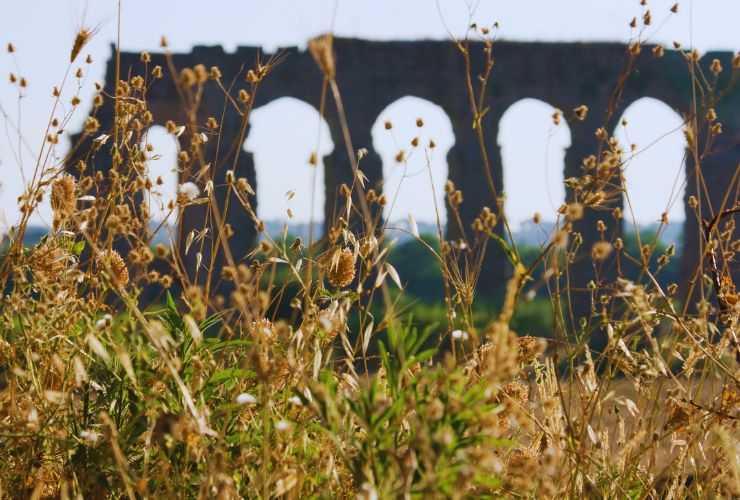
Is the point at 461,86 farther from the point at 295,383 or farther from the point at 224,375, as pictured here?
the point at 224,375

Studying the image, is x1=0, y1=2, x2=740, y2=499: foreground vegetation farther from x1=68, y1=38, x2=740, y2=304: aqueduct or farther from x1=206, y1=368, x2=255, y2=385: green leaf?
x1=68, y1=38, x2=740, y2=304: aqueduct

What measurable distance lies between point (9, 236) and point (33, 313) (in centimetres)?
38

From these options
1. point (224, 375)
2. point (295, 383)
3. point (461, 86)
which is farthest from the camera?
point (461, 86)

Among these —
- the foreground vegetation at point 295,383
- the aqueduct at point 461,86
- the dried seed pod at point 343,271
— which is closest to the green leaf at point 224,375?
the foreground vegetation at point 295,383

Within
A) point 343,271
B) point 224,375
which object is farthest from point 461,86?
point 224,375

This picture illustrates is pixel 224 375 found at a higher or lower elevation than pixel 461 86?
lower

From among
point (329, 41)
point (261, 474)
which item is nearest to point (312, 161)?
point (329, 41)

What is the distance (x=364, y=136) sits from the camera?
667 inches

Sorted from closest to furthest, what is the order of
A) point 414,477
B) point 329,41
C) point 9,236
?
point 329,41, point 414,477, point 9,236

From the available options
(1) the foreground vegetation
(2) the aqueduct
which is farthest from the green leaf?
(2) the aqueduct

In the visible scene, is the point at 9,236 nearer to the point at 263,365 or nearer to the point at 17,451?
the point at 17,451

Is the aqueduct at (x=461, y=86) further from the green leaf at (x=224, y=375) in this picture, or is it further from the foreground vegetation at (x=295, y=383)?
the green leaf at (x=224, y=375)

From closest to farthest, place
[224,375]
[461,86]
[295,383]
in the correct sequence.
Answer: [224,375] < [295,383] < [461,86]

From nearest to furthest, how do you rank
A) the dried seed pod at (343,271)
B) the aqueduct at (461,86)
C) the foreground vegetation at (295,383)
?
1. the foreground vegetation at (295,383)
2. the dried seed pod at (343,271)
3. the aqueduct at (461,86)
